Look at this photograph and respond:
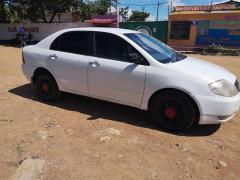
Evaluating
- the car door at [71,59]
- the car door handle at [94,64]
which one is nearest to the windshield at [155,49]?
the car door handle at [94,64]

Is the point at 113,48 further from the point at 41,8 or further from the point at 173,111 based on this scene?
the point at 41,8

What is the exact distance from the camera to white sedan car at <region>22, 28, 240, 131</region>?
493 centimetres

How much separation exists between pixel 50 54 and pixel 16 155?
2.62m

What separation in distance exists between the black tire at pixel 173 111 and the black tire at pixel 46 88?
2.24 metres

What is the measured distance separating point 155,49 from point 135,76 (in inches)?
29.4

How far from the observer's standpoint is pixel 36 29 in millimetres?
28047

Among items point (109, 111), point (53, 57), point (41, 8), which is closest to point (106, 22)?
point (41, 8)

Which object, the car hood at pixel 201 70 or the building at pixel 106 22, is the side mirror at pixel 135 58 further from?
the building at pixel 106 22

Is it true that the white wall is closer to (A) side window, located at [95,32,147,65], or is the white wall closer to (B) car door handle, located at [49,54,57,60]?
(B) car door handle, located at [49,54,57,60]

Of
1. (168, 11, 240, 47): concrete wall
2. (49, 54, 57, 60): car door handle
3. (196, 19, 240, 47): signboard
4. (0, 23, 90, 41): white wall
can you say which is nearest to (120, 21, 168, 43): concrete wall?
(168, 11, 240, 47): concrete wall

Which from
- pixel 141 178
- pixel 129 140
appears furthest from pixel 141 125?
pixel 141 178

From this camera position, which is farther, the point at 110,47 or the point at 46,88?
the point at 46,88

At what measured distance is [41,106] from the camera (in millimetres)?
6473

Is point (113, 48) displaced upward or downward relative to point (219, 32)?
Answer: upward
